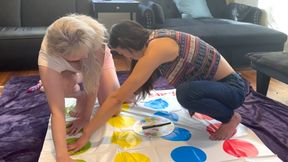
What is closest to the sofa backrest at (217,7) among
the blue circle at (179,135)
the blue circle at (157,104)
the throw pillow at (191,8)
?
the throw pillow at (191,8)

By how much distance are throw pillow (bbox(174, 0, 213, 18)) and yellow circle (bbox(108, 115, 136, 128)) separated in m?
2.07

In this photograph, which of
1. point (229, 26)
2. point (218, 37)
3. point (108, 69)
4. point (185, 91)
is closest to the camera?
point (185, 91)

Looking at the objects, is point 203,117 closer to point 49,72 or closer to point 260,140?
point 260,140

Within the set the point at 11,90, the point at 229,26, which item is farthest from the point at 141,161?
the point at 229,26

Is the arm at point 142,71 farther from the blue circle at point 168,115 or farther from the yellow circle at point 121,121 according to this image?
the blue circle at point 168,115

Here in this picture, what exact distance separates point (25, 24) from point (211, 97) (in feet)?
8.21

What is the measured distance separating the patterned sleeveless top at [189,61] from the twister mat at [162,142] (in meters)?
0.29

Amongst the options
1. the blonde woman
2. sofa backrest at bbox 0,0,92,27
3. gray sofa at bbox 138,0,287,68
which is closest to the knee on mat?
the blonde woman

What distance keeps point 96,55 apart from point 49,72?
0.22 metres

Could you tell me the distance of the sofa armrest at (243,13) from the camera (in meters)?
3.15

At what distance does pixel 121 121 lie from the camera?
1.60m

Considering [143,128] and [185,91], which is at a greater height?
[185,91]

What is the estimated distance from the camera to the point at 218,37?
261 centimetres

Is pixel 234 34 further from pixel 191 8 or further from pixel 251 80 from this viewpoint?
pixel 191 8
